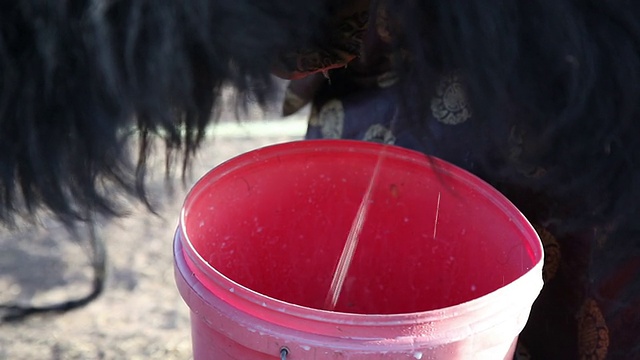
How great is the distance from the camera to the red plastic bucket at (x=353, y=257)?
0.70 m

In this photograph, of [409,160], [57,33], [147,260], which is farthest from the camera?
[147,260]

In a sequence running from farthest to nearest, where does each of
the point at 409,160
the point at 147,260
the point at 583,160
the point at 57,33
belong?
the point at 147,260
the point at 409,160
the point at 583,160
the point at 57,33

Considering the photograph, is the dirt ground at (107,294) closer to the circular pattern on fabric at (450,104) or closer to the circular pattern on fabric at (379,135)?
the circular pattern on fabric at (379,135)

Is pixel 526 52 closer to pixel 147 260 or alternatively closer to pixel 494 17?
pixel 494 17

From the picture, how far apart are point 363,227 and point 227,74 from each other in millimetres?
458

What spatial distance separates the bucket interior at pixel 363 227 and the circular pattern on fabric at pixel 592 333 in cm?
13

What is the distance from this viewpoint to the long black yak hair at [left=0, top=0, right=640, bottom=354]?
649 mm

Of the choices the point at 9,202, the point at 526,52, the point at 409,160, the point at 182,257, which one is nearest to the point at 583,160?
the point at 526,52

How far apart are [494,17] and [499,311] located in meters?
0.25

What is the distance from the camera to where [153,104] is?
2.23 feet

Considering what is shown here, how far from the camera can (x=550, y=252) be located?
1.00m

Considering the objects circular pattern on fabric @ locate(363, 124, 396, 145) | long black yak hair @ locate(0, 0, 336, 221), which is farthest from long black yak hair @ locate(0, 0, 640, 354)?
circular pattern on fabric @ locate(363, 124, 396, 145)

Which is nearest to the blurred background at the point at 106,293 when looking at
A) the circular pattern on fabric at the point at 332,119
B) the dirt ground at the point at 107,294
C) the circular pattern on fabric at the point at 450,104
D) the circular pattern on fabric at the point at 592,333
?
the dirt ground at the point at 107,294

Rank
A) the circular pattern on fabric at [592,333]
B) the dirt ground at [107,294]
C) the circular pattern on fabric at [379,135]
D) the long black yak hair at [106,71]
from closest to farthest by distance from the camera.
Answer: the long black yak hair at [106,71] < the circular pattern on fabric at [592,333] < the circular pattern on fabric at [379,135] < the dirt ground at [107,294]
